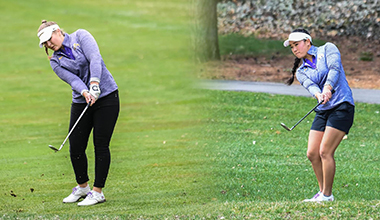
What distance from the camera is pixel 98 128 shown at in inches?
182

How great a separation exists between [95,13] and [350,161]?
842 inches

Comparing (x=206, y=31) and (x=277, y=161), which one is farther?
(x=206, y=31)

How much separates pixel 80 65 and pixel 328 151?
2279mm

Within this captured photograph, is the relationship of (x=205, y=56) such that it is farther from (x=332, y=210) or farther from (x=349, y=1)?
(x=332, y=210)

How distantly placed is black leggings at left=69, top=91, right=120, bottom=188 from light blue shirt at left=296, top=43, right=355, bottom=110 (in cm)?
171

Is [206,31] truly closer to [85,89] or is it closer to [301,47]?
[301,47]

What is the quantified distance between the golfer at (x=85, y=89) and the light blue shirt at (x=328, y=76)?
5.63 ft

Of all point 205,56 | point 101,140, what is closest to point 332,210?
point 101,140

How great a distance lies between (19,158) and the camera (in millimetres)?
6449

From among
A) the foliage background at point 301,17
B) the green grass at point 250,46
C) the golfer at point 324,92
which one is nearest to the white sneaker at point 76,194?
the golfer at point 324,92

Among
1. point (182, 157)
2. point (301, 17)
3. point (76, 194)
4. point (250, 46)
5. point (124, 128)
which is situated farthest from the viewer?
point (301, 17)

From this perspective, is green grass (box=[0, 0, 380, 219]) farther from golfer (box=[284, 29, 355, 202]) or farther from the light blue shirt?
the light blue shirt

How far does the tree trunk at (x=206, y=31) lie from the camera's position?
12.0 meters

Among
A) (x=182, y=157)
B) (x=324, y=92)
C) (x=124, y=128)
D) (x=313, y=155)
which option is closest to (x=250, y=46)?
(x=124, y=128)
